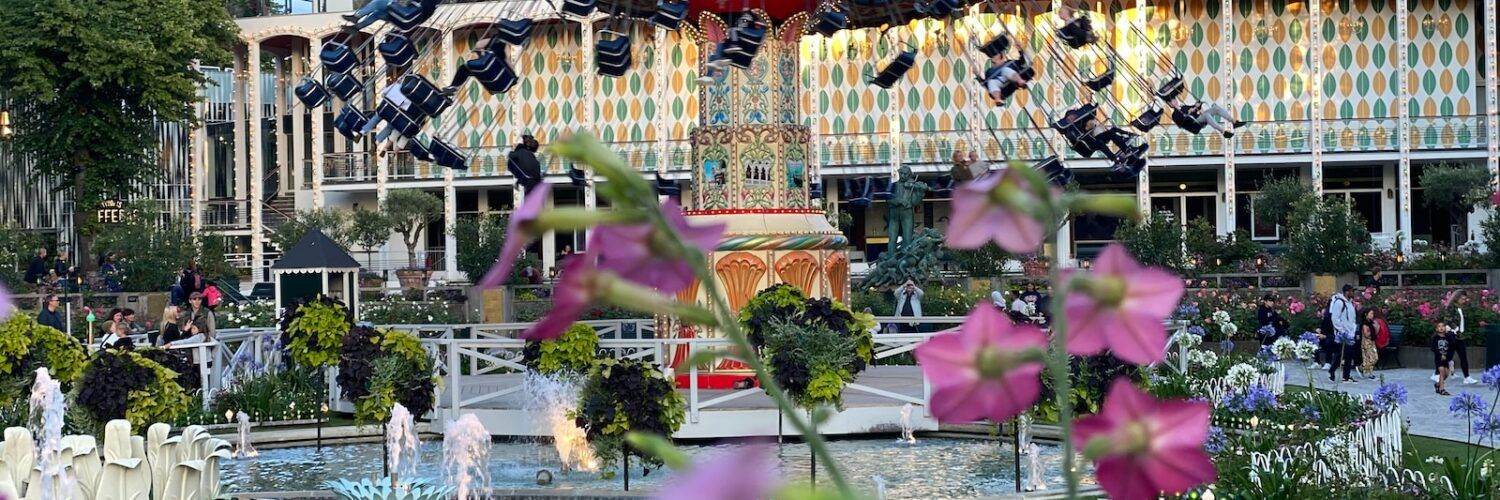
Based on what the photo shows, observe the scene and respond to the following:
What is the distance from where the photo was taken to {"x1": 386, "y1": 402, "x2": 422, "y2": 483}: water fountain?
13164mm

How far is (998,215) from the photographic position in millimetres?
1303

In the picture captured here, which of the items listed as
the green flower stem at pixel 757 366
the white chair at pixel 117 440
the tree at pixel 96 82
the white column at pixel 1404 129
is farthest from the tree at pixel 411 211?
the green flower stem at pixel 757 366

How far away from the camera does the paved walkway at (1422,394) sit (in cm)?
1598

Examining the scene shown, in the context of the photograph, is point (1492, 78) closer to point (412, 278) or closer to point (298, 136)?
point (412, 278)

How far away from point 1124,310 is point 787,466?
12158 mm

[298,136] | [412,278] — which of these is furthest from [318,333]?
[298,136]

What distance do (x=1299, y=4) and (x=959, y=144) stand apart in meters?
8.72

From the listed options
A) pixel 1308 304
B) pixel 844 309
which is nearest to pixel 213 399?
pixel 844 309

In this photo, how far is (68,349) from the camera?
14.7m

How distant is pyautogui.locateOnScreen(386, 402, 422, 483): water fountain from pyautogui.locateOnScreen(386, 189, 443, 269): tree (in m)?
32.3

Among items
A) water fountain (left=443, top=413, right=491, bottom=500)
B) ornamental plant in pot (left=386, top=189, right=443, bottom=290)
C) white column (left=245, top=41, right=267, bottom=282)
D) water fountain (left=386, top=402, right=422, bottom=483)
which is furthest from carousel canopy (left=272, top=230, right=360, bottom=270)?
white column (left=245, top=41, right=267, bottom=282)

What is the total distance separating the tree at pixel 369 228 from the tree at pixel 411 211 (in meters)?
0.32

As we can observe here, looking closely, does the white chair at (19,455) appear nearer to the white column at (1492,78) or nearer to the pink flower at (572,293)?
the pink flower at (572,293)

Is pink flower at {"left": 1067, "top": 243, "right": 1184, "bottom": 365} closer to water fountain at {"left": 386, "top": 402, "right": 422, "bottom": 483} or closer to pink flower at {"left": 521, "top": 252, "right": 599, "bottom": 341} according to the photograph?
pink flower at {"left": 521, "top": 252, "right": 599, "bottom": 341}
